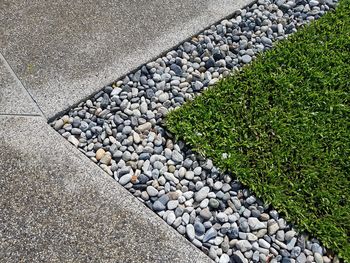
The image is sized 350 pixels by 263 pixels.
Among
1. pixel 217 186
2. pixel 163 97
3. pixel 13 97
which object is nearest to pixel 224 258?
pixel 217 186

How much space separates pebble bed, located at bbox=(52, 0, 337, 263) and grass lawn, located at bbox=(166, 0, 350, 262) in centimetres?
9

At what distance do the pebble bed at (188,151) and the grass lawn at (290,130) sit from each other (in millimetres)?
90

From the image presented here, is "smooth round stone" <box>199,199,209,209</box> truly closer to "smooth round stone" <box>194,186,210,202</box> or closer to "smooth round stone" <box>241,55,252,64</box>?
"smooth round stone" <box>194,186,210,202</box>

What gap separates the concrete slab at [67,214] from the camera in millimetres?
2336

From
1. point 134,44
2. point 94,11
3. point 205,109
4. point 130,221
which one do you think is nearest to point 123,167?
point 130,221

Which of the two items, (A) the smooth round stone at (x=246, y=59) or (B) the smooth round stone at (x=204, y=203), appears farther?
(A) the smooth round stone at (x=246, y=59)

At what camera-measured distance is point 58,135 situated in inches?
113

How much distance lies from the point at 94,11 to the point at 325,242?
242 cm

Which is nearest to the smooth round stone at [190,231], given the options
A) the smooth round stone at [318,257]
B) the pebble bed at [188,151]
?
the pebble bed at [188,151]

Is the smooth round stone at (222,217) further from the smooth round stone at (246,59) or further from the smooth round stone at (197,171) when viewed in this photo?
the smooth round stone at (246,59)

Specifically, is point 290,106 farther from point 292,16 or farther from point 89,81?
point 89,81

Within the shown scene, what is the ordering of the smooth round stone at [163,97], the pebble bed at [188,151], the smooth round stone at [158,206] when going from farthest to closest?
1. the smooth round stone at [163,97]
2. the smooth round stone at [158,206]
3. the pebble bed at [188,151]

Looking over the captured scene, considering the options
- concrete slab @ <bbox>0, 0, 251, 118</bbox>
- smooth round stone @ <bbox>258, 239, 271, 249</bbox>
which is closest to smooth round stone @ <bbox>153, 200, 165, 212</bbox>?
smooth round stone @ <bbox>258, 239, 271, 249</bbox>

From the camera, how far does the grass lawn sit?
259 centimetres
